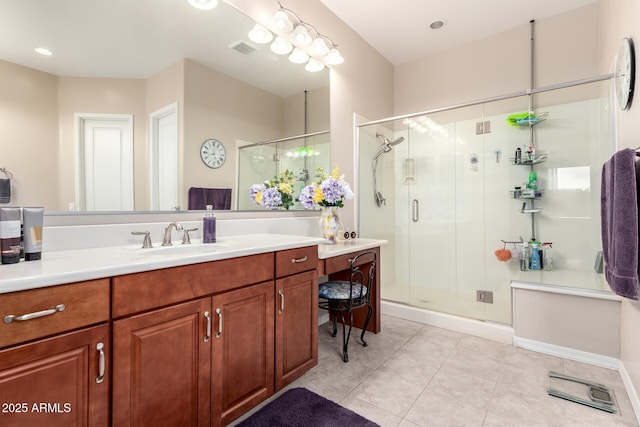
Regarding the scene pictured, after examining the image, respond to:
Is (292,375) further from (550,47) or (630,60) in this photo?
(550,47)

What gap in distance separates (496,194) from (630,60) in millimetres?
1525

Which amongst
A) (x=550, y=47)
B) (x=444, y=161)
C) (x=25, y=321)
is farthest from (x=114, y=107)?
(x=550, y=47)

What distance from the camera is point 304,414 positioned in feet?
5.01

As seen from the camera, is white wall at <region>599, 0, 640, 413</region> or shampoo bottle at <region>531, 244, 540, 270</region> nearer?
white wall at <region>599, 0, 640, 413</region>

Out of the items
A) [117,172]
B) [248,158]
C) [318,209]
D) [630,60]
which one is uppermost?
[630,60]

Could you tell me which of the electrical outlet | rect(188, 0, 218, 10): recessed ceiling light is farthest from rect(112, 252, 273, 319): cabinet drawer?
the electrical outlet

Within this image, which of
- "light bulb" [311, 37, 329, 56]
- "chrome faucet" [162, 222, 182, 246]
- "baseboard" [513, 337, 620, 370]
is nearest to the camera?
"chrome faucet" [162, 222, 182, 246]

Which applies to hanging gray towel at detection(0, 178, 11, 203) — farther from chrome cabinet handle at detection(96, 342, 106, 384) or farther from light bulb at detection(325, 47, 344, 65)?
light bulb at detection(325, 47, 344, 65)

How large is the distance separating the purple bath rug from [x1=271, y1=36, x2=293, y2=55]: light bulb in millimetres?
2351

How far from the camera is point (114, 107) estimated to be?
4.89 ft

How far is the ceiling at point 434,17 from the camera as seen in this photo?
273 cm

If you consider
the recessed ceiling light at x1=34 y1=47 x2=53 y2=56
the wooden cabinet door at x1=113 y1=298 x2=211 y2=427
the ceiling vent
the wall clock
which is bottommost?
the wooden cabinet door at x1=113 y1=298 x2=211 y2=427

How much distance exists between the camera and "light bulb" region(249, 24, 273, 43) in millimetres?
2132

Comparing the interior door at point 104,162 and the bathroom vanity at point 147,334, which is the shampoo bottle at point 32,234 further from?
the interior door at point 104,162
